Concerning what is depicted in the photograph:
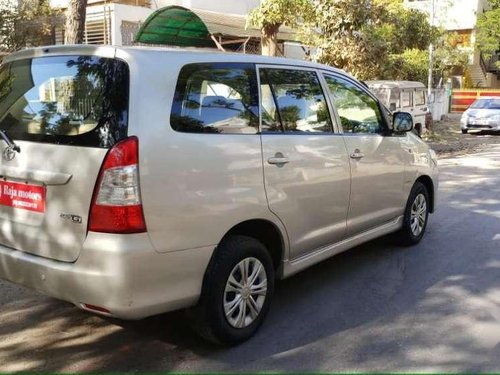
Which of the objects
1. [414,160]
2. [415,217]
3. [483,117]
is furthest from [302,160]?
[483,117]

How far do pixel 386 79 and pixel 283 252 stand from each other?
1424 cm

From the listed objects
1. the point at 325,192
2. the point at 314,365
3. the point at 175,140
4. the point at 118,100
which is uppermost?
the point at 118,100

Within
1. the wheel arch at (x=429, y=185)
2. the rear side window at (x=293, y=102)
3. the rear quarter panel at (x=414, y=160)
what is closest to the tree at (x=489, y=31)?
the wheel arch at (x=429, y=185)

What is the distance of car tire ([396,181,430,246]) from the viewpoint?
5.72 meters

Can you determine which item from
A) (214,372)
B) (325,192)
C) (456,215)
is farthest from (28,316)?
(456,215)

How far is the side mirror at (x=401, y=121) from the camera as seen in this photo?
5.31 meters

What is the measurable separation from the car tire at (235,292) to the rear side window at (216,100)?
724mm

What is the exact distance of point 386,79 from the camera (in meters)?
17.3

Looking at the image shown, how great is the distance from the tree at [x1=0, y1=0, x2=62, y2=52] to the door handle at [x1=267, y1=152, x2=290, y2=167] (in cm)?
1206

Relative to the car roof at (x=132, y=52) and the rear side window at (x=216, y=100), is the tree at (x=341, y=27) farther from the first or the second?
the rear side window at (x=216, y=100)

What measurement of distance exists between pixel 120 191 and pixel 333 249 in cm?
210

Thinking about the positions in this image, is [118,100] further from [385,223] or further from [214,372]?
[385,223]

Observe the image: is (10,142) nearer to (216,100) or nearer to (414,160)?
(216,100)

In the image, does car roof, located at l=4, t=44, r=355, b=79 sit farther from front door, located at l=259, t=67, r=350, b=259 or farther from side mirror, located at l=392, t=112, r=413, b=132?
side mirror, located at l=392, t=112, r=413, b=132
